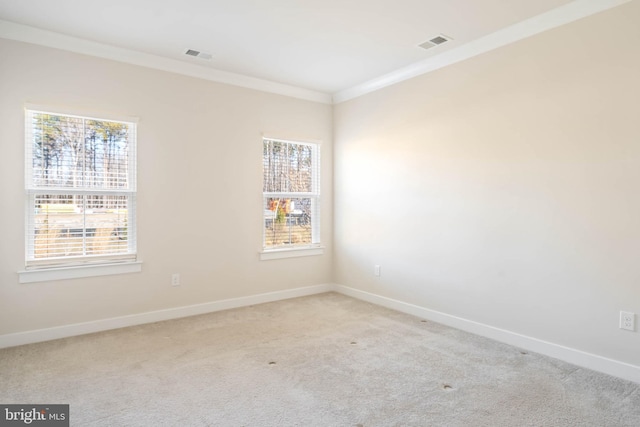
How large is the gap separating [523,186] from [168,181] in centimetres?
336

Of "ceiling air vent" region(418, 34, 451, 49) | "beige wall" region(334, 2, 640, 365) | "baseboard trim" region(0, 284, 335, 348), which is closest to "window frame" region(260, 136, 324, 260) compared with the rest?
"baseboard trim" region(0, 284, 335, 348)

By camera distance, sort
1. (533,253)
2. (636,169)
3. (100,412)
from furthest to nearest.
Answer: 1. (533,253)
2. (636,169)
3. (100,412)

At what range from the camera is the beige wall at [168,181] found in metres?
3.22

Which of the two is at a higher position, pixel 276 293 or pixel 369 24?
pixel 369 24

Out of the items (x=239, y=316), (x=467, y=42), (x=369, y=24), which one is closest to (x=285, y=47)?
(x=369, y=24)

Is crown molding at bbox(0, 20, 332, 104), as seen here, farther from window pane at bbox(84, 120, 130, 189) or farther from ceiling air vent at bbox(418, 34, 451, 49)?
ceiling air vent at bbox(418, 34, 451, 49)

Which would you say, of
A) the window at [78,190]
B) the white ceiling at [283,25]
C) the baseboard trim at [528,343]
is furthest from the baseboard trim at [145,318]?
the white ceiling at [283,25]

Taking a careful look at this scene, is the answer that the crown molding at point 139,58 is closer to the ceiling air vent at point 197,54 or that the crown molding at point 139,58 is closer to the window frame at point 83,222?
the ceiling air vent at point 197,54

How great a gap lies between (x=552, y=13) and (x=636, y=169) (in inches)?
52.7

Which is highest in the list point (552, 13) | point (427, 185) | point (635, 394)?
point (552, 13)

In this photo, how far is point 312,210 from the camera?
5.12m

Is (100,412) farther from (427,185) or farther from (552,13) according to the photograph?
(552,13)

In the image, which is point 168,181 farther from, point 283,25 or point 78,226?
point 283,25

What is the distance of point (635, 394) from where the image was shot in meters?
2.43
